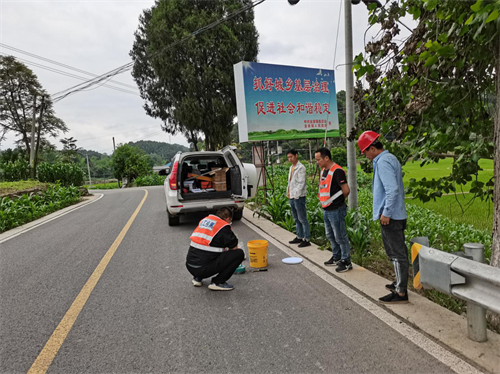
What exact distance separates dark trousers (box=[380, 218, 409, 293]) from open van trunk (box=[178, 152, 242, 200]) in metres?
4.90

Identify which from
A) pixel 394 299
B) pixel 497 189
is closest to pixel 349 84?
pixel 497 189

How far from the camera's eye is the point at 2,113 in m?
35.2

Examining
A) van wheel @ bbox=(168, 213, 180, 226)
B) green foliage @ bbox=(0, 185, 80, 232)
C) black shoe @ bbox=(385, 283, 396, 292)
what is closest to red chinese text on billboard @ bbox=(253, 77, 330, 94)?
van wheel @ bbox=(168, 213, 180, 226)

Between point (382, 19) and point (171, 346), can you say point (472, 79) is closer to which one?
point (382, 19)

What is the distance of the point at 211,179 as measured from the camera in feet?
29.0

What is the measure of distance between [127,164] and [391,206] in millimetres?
42099

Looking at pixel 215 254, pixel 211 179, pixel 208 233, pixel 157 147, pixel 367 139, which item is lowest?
pixel 215 254

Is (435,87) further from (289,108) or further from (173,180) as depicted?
(289,108)

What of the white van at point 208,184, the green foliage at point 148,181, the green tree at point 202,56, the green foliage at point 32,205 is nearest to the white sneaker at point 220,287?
the white van at point 208,184

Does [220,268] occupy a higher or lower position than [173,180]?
lower

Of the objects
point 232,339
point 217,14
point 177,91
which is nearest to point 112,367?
point 232,339

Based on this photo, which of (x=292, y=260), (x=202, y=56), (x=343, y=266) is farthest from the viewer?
(x=202, y=56)

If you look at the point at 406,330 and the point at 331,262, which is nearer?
the point at 406,330

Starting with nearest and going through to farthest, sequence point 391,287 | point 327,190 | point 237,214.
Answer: point 391,287
point 327,190
point 237,214
